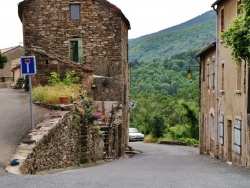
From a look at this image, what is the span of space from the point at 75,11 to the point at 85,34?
149cm

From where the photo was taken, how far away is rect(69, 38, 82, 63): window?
28.8 m

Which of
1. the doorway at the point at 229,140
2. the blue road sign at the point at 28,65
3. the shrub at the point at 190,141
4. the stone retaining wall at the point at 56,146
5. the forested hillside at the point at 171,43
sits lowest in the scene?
the shrub at the point at 190,141

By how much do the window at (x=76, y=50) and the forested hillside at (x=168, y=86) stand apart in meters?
8.64

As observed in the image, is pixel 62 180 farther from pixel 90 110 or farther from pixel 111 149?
pixel 111 149

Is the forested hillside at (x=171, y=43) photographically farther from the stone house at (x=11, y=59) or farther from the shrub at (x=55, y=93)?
the shrub at (x=55, y=93)

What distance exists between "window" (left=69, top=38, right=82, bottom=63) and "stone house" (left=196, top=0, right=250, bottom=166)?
7.40 metres

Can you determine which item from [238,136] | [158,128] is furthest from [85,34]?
[158,128]

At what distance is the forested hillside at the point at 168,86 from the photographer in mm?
55688

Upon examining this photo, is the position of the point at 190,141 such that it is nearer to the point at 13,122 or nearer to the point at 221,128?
the point at 221,128

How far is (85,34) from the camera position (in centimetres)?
2873

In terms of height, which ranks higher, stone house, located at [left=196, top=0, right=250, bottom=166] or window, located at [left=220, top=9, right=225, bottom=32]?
window, located at [left=220, top=9, right=225, bottom=32]

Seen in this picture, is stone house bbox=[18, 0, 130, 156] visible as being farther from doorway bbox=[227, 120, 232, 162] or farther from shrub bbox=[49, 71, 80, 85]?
doorway bbox=[227, 120, 232, 162]

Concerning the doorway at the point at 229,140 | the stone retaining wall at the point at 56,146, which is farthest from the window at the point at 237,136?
the stone retaining wall at the point at 56,146

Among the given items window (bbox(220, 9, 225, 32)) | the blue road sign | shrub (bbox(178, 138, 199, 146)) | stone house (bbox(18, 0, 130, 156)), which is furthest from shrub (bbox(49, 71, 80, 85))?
shrub (bbox(178, 138, 199, 146))
